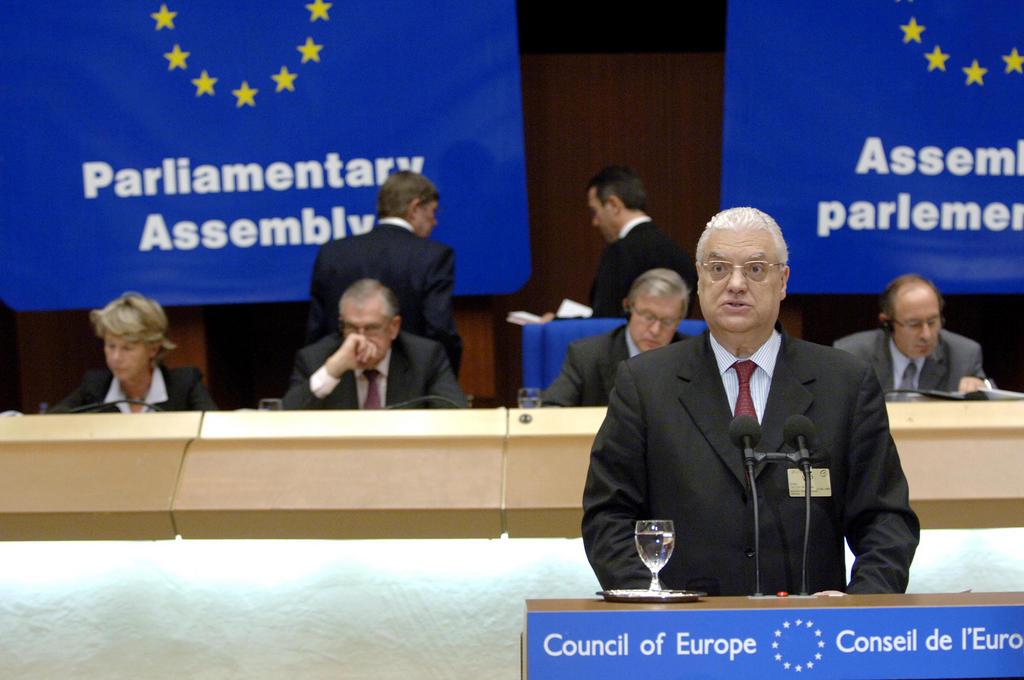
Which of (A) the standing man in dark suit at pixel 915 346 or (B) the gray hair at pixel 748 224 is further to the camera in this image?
(A) the standing man in dark suit at pixel 915 346

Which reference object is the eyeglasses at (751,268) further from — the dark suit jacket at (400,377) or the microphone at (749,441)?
the dark suit jacket at (400,377)

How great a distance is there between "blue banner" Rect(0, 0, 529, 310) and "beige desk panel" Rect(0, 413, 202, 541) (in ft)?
8.04

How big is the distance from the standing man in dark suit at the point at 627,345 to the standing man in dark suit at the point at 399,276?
71cm

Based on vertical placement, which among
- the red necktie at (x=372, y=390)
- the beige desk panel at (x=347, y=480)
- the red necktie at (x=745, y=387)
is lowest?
the beige desk panel at (x=347, y=480)

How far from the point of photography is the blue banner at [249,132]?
497 centimetres

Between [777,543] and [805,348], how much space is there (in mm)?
316

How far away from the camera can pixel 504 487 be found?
2.39m

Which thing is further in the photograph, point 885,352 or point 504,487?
point 885,352

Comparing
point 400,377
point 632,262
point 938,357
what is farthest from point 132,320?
point 938,357

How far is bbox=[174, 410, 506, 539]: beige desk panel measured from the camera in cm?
239

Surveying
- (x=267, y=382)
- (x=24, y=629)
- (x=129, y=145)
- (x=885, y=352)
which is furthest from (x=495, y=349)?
(x=24, y=629)

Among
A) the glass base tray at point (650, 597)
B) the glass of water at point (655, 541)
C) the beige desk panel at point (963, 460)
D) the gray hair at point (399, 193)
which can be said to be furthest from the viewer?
the gray hair at point (399, 193)

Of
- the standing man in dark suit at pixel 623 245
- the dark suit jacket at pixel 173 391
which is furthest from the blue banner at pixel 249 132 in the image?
the dark suit jacket at pixel 173 391

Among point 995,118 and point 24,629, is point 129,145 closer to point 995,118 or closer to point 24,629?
point 24,629
